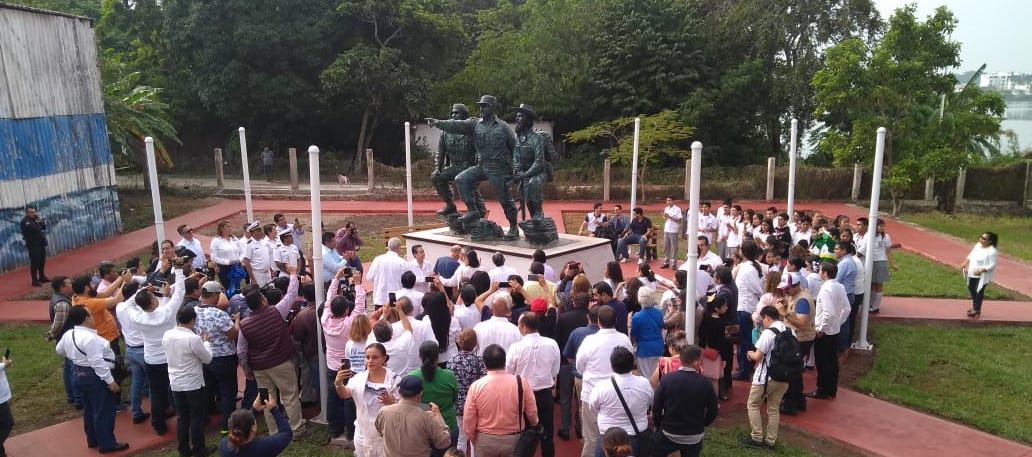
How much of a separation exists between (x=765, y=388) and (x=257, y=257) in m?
7.12

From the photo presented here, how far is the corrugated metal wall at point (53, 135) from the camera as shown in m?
13.9

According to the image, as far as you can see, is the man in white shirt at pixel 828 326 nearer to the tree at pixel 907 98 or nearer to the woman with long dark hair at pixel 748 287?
the woman with long dark hair at pixel 748 287

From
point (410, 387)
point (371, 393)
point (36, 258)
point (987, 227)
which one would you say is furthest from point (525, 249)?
point (987, 227)

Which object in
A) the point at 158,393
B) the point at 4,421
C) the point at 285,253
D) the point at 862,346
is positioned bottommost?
the point at 862,346

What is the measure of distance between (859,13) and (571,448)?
25.8 meters

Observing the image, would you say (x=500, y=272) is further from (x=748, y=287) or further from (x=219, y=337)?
(x=219, y=337)

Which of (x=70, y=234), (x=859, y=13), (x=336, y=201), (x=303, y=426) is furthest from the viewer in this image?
(x=859, y=13)

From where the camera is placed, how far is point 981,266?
9.70m

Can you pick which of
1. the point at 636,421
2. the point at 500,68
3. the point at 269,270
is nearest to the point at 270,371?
the point at 636,421

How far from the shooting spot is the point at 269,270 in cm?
1004

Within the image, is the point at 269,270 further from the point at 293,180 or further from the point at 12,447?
the point at 293,180

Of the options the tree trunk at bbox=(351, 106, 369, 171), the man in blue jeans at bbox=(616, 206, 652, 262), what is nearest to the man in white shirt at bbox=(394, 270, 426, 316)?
the man in blue jeans at bbox=(616, 206, 652, 262)

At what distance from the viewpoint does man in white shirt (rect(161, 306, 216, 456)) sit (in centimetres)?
579

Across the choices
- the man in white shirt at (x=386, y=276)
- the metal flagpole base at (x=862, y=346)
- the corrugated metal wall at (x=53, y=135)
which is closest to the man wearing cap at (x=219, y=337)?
the man in white shirt at (x=386, y=276)
